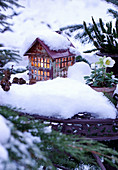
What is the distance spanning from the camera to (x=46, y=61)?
184 cm

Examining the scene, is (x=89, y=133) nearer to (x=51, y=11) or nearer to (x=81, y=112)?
(x=81, y=112)

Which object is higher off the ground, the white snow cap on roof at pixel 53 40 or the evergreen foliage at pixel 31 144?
the white snow cap on roof at pixel 53 40

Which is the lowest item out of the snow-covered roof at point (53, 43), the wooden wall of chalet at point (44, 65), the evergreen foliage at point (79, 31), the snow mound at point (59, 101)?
the snow mound at point (59, 101)

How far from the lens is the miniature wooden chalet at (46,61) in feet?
5.94

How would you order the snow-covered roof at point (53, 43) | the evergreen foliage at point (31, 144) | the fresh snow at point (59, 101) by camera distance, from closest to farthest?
the evergreen foliage at point (31, 144) → the fresh snow at point (59, 101) → the snow-covered roof at point (53, 43)

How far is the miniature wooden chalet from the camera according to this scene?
5.94 ft

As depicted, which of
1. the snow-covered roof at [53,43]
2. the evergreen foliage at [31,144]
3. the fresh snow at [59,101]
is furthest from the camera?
the snow-covered roof at [53,43]

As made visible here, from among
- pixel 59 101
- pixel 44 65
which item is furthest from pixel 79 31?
pixel 59 101

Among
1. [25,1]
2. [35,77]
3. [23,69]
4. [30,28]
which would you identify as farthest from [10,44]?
[35,77]

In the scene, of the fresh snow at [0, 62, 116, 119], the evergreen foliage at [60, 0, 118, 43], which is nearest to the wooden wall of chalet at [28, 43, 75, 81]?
the fresh snow at [0, 62, 116, 119]

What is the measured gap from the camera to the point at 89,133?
93 cm

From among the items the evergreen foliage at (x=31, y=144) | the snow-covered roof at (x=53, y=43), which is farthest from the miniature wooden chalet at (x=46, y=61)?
the evergreen foliage at (x=31, y=144)

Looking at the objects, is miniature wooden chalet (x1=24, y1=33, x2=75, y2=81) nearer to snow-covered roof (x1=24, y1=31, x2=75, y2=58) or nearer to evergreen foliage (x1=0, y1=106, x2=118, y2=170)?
snow-covered roof (x1=24, y1=31, x2=75, y2=58)

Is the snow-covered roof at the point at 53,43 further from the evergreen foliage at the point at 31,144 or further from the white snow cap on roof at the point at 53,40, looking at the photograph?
the evergreen foliage at the point at 31,144
